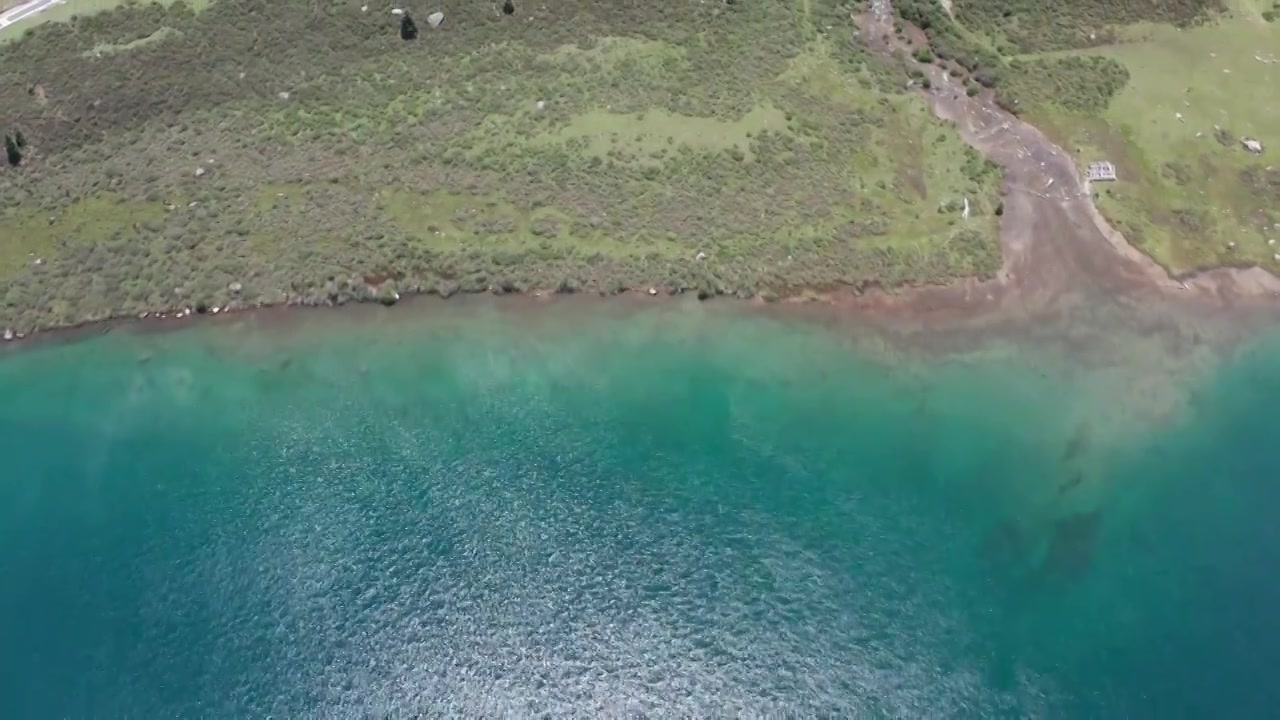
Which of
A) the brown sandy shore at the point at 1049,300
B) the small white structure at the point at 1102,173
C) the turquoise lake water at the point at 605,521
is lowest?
the turquoise lake water at the point at 605,521

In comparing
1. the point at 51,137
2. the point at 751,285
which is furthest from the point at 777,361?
the point at 51,137

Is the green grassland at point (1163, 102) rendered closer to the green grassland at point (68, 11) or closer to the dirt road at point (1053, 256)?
the dirt road at point (1053, 256)

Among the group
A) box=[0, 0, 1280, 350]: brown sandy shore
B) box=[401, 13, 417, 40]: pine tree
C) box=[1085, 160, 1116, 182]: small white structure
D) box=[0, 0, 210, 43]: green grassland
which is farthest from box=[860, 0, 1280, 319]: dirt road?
box=[0, 0, 210, 43]: green grassland

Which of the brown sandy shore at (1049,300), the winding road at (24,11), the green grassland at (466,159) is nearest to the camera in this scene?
the brown sandy shore at (1049,300)

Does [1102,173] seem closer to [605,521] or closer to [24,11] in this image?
[605,521]

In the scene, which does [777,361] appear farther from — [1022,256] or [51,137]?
[51,137]

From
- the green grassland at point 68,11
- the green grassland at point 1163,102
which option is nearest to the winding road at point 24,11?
the green grassland at point 68,11
